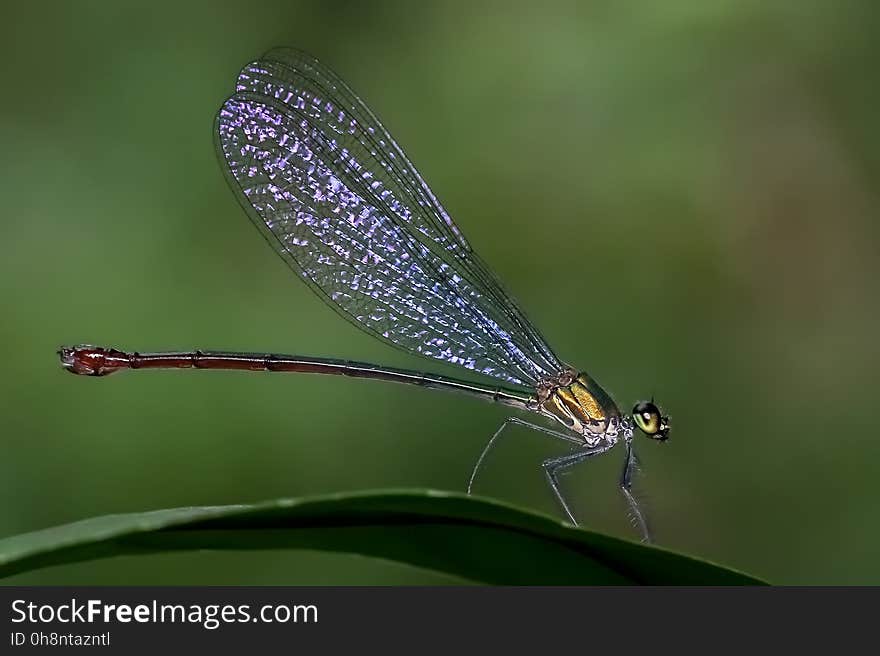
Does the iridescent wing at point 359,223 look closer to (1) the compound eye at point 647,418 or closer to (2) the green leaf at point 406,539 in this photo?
(1) the compound eye at point 647,418

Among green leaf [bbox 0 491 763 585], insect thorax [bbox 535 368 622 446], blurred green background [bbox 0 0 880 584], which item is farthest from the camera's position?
blurred green background [bbox 0 0 880 584]

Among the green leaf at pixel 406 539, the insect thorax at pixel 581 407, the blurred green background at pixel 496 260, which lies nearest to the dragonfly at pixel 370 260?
the insect thorax at pixel 581 407

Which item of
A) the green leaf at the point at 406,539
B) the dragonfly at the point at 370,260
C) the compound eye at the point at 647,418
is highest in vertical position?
the dragonfly at the point at 370,260

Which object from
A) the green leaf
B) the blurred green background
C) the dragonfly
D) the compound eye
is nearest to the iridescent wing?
the dragonfly

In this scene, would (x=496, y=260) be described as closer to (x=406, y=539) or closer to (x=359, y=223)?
(x=359, y=223)

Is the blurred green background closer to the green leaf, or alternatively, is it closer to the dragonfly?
the dragonfly

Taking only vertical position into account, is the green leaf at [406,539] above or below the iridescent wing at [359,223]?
below
